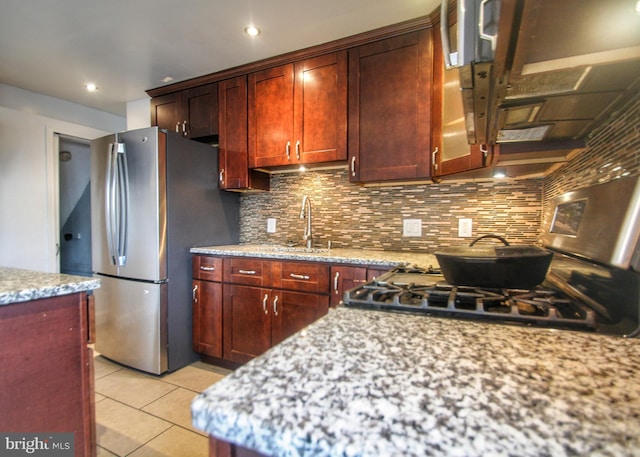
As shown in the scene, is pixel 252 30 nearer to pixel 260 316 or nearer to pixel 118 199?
pixel 118 199

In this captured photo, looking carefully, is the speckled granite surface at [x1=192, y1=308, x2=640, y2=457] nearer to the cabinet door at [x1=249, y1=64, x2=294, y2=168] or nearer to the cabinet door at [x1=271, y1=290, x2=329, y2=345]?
the cabinet door at [x1=271, y1=290, x2=329, y2=345]

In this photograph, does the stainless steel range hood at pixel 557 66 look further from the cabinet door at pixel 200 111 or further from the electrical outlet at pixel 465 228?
the cabinet door at pixel 200 111

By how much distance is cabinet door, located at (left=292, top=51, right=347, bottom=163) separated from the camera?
221 cm

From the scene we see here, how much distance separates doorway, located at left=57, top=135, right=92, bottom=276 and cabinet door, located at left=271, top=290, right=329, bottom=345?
11.3 feet

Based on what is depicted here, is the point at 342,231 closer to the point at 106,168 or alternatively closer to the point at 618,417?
the point at 106,168

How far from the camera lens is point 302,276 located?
6.81 feet

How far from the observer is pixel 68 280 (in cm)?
121

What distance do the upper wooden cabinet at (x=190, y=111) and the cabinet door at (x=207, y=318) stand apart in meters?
1.32

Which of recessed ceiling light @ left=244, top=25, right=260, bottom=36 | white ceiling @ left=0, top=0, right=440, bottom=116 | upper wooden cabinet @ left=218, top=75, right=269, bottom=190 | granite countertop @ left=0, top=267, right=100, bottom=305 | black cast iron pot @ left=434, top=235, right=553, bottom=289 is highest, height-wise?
white ceiling @ left=0, top=0, right=440, bottom=116

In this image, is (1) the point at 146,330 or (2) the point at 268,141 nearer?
(1) the point at 146,330

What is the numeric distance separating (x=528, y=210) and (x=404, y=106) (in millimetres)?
999

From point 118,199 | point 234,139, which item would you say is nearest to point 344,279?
point 234,139

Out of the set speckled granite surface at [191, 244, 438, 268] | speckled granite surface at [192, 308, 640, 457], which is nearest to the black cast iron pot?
speckled granite surface at [192, 308, 640, 457]

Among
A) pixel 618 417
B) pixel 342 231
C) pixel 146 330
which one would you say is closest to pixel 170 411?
pixel 146 330
